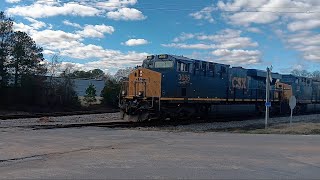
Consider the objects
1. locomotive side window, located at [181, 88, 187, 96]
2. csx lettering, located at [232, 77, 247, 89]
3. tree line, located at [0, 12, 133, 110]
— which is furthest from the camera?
tree line, located at [0, 12, 133, 110]

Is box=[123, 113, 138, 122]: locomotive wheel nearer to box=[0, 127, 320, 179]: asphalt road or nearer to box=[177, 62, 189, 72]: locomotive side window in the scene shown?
box=[177, 62, 189, 72]: locomotive side window

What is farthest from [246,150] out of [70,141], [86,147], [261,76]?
[261,76]

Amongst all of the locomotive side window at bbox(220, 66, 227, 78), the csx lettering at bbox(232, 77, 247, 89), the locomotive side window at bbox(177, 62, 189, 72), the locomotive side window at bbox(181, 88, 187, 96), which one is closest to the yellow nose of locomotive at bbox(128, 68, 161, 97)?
the locomotive side window at bbox(177, 62, 189, 72)

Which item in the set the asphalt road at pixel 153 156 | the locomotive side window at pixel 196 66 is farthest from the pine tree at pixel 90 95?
the asphalt road at pixel 153 156

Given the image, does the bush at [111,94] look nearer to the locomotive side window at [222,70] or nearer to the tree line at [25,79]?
the tree line at [25,79]

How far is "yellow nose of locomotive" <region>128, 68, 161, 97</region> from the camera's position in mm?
23119

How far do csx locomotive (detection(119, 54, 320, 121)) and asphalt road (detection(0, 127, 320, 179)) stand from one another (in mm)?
7210

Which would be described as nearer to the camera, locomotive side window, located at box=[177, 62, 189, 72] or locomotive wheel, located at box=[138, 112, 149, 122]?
locomotive wheel, located at box=[138, 112, 149, 122]

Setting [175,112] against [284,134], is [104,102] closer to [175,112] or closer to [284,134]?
[175,112]

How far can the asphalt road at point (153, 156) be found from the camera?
8555 millimetres

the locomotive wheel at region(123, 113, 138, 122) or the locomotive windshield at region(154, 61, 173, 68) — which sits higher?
the locomotive windshield at region(154, 61, 173, 68)

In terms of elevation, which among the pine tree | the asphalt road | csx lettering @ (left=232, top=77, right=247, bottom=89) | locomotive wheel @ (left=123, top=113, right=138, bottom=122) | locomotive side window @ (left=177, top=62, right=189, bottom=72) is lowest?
the asphalt road

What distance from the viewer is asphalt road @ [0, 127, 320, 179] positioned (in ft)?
28.1

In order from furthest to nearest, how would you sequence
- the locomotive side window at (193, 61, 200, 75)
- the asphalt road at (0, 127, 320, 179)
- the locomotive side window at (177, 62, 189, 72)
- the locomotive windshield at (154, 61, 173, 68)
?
the locomotive side window at (193, 61, 200, 75), the locomotive side window at (177, 62, 189, 72), the locomotive windshield at (154, 61, 173, 68), the asphalt road at (0, 127, 320, 179)
